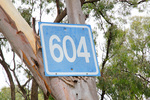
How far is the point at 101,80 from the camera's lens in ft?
32.4

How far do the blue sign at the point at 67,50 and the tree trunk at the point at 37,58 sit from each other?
0.07 metres

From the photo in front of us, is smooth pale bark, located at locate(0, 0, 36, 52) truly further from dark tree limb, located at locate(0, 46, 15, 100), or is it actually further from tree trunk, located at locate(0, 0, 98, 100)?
dark tree limb, located at locate(0, 46, 15, 100)

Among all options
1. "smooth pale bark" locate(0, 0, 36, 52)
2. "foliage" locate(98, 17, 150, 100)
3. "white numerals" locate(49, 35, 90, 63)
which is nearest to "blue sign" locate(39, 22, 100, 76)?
"white numerals" locate(49, 35, 90, 63)

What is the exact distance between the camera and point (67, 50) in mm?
2314

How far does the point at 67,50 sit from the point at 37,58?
0.27m

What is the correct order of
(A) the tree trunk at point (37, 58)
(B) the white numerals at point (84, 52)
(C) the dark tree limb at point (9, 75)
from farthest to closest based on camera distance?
(C) the dark tree limb at point (9, 75)
(B) the white numerals at point (84, 52)
(A) the tree trunk at point (37, 58)

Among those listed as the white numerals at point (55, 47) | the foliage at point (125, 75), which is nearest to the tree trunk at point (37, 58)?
the white numerals at point (55, 47)

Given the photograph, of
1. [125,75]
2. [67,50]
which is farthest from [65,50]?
[125,75]

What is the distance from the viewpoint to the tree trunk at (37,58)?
2191mm

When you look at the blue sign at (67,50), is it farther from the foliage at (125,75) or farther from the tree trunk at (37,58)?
the foliage at (125,75)

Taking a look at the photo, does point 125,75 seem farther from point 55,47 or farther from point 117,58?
point 55,47

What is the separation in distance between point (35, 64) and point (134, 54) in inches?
374

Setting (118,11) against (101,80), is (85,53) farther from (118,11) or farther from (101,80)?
(118,11)

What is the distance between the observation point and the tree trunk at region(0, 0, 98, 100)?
219 centimetres
